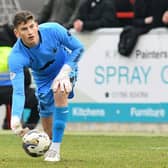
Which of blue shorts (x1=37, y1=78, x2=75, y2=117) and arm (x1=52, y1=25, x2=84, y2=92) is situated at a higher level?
arm (x1=52, y1=25, x2=84, y2=92)

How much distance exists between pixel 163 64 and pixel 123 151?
4670 mm

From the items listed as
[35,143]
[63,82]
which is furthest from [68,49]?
[35,143]

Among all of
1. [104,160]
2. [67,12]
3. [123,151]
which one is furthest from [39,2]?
[104,160]

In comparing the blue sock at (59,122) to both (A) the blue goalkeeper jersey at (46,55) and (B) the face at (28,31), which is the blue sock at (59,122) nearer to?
(A) the blue goalkeeper jersey at (46,55)

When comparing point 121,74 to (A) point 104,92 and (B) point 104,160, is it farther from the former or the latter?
(B) point 104,160

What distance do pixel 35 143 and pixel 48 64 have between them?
48.6 inches

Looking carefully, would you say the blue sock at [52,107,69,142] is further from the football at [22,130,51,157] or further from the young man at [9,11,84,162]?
the football at [22,130,51,157]

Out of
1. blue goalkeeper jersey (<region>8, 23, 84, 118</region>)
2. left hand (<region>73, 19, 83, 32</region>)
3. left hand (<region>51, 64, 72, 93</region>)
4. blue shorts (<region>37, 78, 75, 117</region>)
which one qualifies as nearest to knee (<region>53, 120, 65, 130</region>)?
left hand (<region>51, 64, 72, 93</region>)

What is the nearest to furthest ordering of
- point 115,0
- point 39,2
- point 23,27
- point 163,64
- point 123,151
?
point 23,27 → point 123,151 → point 163,64 → point 115,0 → point 39,2

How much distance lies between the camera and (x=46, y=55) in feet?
34.9

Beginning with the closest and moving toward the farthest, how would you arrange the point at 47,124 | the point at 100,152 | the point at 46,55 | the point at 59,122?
the point at 59,122 → the point at 46,55 → the point at 47,124 → the point at 100,152

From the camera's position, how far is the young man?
10.1 metres

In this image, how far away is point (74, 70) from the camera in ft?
35.2

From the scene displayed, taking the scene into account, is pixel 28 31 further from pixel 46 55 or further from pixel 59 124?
pixel 59 124
